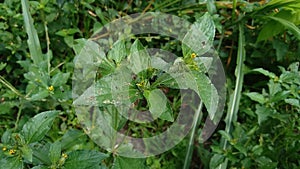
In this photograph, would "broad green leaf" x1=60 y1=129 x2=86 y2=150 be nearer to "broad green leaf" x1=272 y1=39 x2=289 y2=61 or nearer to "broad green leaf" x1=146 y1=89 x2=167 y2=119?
"broad green leaf" x1=146 y1=89 x2=167 y2=119

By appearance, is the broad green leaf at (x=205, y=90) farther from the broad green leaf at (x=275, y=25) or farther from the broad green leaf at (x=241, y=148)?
the broad green leaf at (x=275, y=25)

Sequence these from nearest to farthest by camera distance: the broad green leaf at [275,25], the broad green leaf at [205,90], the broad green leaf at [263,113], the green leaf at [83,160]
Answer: the broad green leaf at [205,90] < the green leaf at [83,160] < the broad green leaf at [263,113] < the broad green leaf at [275,25]

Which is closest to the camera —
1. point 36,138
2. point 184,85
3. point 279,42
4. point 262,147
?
point 184,85

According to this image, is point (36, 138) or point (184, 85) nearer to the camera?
point (184, 85)

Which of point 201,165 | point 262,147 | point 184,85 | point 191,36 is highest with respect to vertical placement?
point 191,36

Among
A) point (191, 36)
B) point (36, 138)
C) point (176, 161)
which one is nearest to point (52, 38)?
point (176, 161)

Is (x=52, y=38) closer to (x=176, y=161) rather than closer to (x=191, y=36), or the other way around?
(x=176, y=161)

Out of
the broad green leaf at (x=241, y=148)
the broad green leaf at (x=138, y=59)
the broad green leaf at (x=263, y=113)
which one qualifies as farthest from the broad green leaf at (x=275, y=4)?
the broad green leaf at (x=138, y=59)
